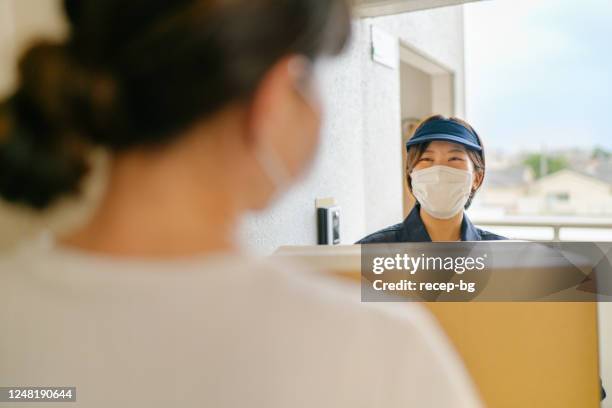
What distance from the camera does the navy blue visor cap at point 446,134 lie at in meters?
1.66

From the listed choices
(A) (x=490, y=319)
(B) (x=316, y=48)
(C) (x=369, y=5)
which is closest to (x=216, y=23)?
(B) (x=316, y=48)

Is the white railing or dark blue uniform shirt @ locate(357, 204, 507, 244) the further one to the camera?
the white railing

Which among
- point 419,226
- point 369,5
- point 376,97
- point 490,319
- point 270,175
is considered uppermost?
point 369,5

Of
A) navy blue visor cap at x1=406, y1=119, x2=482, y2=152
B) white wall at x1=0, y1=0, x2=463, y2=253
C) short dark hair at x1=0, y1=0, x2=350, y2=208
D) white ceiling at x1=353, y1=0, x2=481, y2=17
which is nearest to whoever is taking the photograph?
short dark hair at x1=0, y1=0, x2=350, y2=208

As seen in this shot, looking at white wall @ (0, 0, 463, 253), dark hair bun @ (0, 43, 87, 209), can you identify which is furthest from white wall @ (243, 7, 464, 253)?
dark hair bun @ (0, 43, 87, 209)

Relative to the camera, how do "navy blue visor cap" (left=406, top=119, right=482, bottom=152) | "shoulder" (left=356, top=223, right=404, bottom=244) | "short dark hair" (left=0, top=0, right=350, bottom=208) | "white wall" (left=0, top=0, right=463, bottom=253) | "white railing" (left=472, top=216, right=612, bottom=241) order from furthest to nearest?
"white railing" (left=472, top=216, right=612, bottom=241), "white wall" (left=0, top=0, right=463, bottom=253), "shoulder" (left=356, top=223, right=404, bottom=244), "navy blue visor cap" (left=406, top=119, right=482, bottom=152), "short dark hair" (left=0, top=0, right=350, bottom=208)

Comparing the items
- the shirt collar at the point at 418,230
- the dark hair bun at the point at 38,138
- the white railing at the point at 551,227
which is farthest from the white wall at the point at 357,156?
the dark hair bun at the point at 38,138

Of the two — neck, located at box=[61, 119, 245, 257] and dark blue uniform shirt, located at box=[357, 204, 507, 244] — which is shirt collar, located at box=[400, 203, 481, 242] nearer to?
dark blue uniform shirt, located at box=[357, 204, 507, 244]

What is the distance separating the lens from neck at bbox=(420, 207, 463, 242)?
175cm

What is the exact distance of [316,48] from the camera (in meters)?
0.36

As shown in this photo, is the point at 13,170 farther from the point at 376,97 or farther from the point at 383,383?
the point at 376,97

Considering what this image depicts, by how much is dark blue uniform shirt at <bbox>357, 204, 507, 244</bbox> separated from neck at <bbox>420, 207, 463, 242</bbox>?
0.05ft

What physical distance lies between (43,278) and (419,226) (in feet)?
4.96

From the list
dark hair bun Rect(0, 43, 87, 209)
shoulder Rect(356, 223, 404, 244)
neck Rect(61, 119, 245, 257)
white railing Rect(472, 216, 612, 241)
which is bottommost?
white railing Rect(472, 216, 612, 241)
